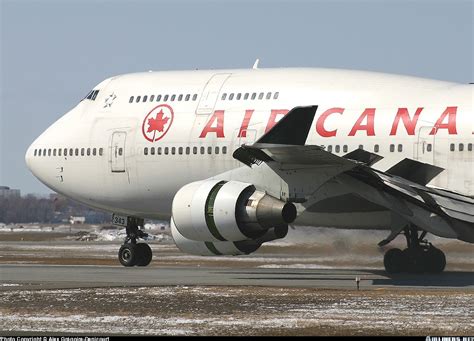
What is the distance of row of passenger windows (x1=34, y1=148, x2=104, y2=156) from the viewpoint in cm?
3406

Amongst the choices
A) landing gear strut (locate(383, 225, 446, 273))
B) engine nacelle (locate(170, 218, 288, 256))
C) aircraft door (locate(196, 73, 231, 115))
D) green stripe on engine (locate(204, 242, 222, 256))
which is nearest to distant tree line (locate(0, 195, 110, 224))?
aircraft door (locate(196, 73, 231, 115))

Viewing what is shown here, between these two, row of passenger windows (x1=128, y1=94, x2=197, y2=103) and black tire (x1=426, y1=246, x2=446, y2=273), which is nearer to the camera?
black tire (x1=426, y1=246, x2=446, y2=273)

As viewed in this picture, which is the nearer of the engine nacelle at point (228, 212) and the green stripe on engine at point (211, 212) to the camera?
the engine nacelle at point (228, 212)

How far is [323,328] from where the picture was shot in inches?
672

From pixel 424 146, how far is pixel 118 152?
1025cm

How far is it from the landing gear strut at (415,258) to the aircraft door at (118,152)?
882 cm

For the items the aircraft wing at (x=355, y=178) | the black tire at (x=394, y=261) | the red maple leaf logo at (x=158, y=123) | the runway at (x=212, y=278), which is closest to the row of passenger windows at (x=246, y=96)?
the red maple leaf logo at (x=158, y=123)

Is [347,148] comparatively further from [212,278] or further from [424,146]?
[212,278]

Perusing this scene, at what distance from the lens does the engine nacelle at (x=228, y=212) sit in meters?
25.7

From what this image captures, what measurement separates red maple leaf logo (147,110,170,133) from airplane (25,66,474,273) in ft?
0.10

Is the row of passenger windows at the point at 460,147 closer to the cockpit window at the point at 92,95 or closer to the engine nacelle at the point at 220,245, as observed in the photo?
the engine nacelle at the point at 220,245

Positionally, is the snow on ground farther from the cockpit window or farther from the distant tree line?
the distant tree line

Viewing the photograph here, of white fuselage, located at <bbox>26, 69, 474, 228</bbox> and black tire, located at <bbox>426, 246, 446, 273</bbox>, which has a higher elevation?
white fuselage, located at <bbox>26, 69, 474, 228</bbox>

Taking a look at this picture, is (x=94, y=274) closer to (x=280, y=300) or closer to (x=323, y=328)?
(x=280, y=300)
